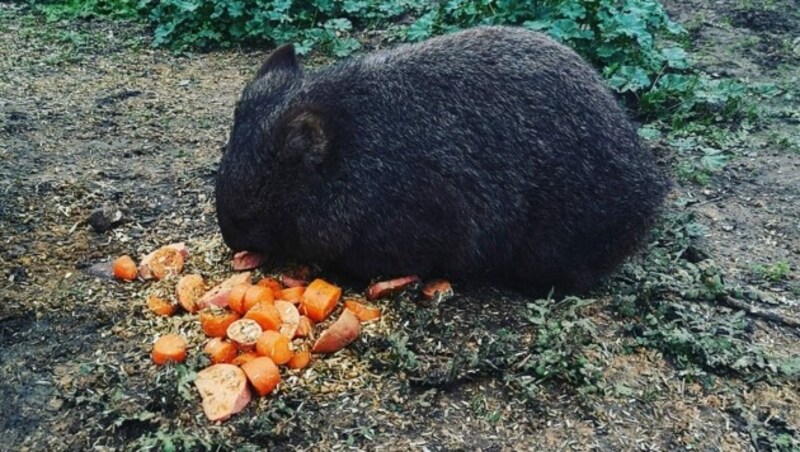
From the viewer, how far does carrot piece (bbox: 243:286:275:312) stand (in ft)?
14.8

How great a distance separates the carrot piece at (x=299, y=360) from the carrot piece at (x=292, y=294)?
41cm

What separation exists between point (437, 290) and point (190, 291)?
1.37 metres

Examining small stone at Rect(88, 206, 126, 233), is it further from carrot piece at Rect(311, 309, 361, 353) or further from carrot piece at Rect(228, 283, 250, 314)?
carrot piece at Rect(311, 309, 361, 353)

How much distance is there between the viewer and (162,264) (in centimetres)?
497

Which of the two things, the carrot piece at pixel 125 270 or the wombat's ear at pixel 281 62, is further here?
the wombat's ear at pixel 281 62

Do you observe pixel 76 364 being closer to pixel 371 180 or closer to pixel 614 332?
pixel 371 180

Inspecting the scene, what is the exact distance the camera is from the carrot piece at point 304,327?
441cm

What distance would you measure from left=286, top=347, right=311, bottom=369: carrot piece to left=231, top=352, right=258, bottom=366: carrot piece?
7.0 inches

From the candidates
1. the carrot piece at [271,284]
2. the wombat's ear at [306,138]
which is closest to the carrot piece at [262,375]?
the carrot piece at [271,284]

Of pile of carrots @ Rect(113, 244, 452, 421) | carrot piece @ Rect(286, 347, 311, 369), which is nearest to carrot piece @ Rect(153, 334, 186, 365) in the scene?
pile of carrots @ Rect(113, 244, 452, 421)

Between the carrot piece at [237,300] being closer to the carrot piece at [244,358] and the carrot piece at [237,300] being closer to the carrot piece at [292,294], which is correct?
the carrot piece at [292,294]

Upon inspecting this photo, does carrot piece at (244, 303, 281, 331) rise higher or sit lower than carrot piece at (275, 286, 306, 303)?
higher

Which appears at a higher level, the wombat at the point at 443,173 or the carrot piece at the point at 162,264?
the wombat at the point at 443,173

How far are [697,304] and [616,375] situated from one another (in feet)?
3.01
